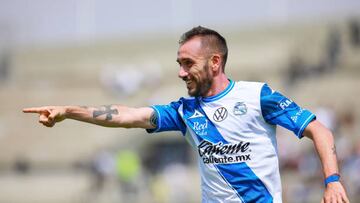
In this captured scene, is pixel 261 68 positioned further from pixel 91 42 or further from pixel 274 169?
pixel 274 169

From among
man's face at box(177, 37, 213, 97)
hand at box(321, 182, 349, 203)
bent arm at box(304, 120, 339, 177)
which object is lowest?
hand at box(321, 182, 349, 203)

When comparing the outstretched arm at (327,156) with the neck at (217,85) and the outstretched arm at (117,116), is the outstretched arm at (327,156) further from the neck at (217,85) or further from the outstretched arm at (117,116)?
the outstretched arm at (117,116)

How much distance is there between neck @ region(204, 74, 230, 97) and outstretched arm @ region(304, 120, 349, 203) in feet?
2.57

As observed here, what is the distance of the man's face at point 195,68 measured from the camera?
6.14 m

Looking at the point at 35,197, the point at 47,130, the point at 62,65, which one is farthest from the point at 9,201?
the point at 62,65

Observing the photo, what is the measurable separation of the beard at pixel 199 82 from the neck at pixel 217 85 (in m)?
0.05

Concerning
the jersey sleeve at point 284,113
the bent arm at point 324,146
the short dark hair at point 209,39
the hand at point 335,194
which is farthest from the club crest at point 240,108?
the hand at point 335,194

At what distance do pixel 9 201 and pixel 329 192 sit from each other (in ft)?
66.9

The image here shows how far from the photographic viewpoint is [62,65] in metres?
33.4

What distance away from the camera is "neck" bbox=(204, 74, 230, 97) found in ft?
20.5

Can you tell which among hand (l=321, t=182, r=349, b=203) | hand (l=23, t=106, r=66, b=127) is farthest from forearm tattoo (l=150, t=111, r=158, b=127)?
hand (l=321, t=182, r=349, b=203)

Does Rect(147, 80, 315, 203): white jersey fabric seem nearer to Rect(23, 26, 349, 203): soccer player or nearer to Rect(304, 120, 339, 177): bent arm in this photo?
Rect(23, 26, 349, 203): soccer player

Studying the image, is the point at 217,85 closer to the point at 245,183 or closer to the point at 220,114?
the point at 220,114

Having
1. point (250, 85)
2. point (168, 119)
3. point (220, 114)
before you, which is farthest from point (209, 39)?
point (168, 119)
